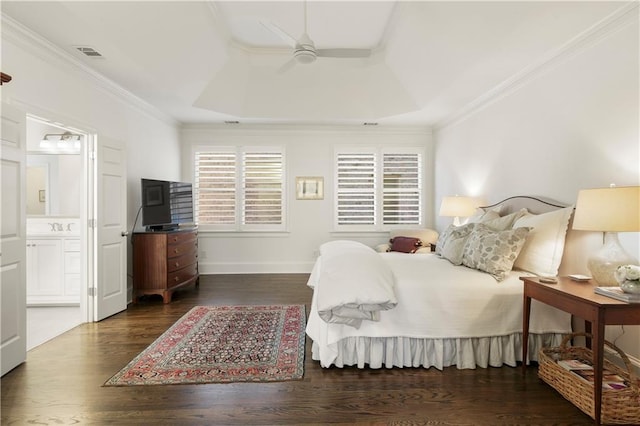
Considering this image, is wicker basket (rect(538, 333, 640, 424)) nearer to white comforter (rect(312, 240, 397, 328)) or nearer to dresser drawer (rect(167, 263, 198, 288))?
white comforter (rect(312, 240, 397, 328))

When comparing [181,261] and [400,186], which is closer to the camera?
[181,261]

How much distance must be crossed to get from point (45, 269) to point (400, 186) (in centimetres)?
568

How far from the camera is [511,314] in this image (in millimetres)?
2568

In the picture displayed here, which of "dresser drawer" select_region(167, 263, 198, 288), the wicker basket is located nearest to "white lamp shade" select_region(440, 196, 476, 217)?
the wicker basket

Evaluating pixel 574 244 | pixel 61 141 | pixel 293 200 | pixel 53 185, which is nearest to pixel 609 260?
pixel 574 244

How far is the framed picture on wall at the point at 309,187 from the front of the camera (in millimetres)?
6109

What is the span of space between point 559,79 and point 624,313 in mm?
2264

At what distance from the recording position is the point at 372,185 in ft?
20.3

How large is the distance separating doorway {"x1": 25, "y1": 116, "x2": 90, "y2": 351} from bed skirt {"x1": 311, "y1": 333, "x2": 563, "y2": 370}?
3089 mm

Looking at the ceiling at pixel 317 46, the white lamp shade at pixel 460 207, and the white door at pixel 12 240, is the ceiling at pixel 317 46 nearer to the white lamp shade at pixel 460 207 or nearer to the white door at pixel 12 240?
the white door at pixel 12 240

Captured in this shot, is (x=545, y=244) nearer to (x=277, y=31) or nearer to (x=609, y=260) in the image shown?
(x=609, y=260)

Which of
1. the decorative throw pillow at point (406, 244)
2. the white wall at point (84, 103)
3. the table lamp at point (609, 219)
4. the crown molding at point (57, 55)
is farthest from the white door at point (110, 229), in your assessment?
the table lamp at point (609, 219)

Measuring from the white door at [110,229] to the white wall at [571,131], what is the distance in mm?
4785

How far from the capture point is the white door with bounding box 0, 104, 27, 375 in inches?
97.3
